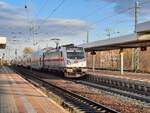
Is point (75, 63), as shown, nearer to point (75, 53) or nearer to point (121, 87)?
point (75, 53)

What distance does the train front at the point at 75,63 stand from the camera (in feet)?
135

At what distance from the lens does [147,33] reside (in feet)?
119

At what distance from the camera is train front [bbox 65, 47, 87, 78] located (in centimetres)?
4125

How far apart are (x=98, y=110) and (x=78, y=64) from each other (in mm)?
24982

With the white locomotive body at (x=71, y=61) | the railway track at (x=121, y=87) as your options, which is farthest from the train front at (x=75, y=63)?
the railway track at (x=121, y=87)

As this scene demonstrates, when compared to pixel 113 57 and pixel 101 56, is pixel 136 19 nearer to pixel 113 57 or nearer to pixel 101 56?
pixel 113 57

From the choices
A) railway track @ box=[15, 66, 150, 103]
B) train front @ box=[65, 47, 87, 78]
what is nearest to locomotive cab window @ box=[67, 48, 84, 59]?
train front @ box=[65, 47, 87, 78]

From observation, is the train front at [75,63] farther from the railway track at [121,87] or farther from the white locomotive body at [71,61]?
the railway track at [121,87]

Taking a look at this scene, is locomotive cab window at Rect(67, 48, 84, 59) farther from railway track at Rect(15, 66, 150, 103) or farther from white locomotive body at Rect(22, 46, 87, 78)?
railway track at Rect(15, 66, 150, 103)

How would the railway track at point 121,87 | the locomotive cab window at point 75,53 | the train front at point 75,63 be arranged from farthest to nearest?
the locomotive cab window at point 75,53
the train front at point 75,63
the railway track at point 121,87

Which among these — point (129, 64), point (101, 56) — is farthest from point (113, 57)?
point (101, 56)

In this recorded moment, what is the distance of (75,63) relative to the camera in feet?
137

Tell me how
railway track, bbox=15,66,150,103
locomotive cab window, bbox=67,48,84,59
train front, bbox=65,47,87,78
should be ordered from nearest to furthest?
railway track, bbox=15,66,150,103, train front, bbox=65,47,87,78, locomotive cab window, bbox=67,48,84,59

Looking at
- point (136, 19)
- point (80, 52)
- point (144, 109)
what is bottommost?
point (144, 109)
